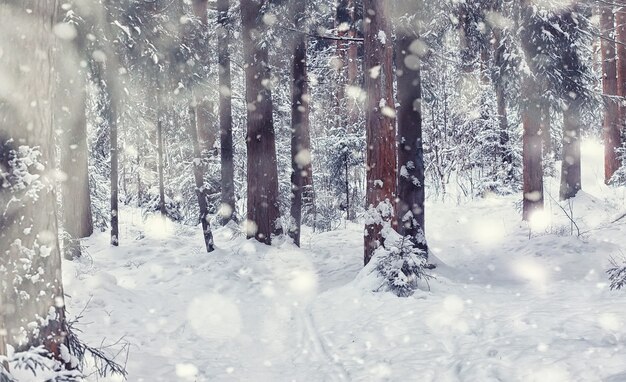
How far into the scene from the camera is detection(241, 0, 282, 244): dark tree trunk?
43.7ft

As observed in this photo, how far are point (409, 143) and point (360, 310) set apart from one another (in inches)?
176

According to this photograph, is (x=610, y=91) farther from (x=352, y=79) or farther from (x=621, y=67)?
(x=352, y=79)

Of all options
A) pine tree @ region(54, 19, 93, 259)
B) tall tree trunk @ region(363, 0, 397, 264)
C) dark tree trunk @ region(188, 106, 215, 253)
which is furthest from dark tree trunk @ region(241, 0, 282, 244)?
→ pine tree @ region(54, 19, 93, 259)

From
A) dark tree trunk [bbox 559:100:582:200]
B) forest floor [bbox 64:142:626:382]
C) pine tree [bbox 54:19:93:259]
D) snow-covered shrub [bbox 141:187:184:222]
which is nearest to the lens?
forest floor [bbox 64:142:626:382]

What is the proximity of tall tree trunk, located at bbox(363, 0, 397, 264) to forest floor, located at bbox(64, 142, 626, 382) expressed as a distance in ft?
5.33

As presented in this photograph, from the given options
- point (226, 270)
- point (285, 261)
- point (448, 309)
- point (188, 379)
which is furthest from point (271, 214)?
point (188, 379)

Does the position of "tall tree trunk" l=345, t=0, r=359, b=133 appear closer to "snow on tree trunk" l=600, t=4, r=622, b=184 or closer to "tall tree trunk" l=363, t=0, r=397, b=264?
"tall tree trunk" l=363, t=0, r=397, b=264

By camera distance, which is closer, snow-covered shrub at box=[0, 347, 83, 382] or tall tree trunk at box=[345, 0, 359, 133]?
snow-covered shrub at box=[0, 347, 83, 382]

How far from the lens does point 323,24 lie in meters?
16.9

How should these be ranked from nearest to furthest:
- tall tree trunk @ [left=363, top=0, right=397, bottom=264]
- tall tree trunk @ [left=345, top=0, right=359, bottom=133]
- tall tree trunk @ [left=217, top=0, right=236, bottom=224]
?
1. tall tree trunk @ [left=363, top=0, right=397, bottom=264]
2. tall tree trunk @ [left=217, top=0, right=236, bottom=224]
3. tall tree trunk @ [left=345, top=0, right=359, bottom=133]

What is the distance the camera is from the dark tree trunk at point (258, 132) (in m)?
13.3

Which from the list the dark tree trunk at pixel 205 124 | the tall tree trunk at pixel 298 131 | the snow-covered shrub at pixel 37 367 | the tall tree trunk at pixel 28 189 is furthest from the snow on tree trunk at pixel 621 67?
the snow-covered shrub at pixel 37 367

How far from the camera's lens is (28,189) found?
4.00 meters

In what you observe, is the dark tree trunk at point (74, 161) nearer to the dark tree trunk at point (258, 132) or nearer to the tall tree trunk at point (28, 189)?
the dark tree trunk at point (258, 132)
